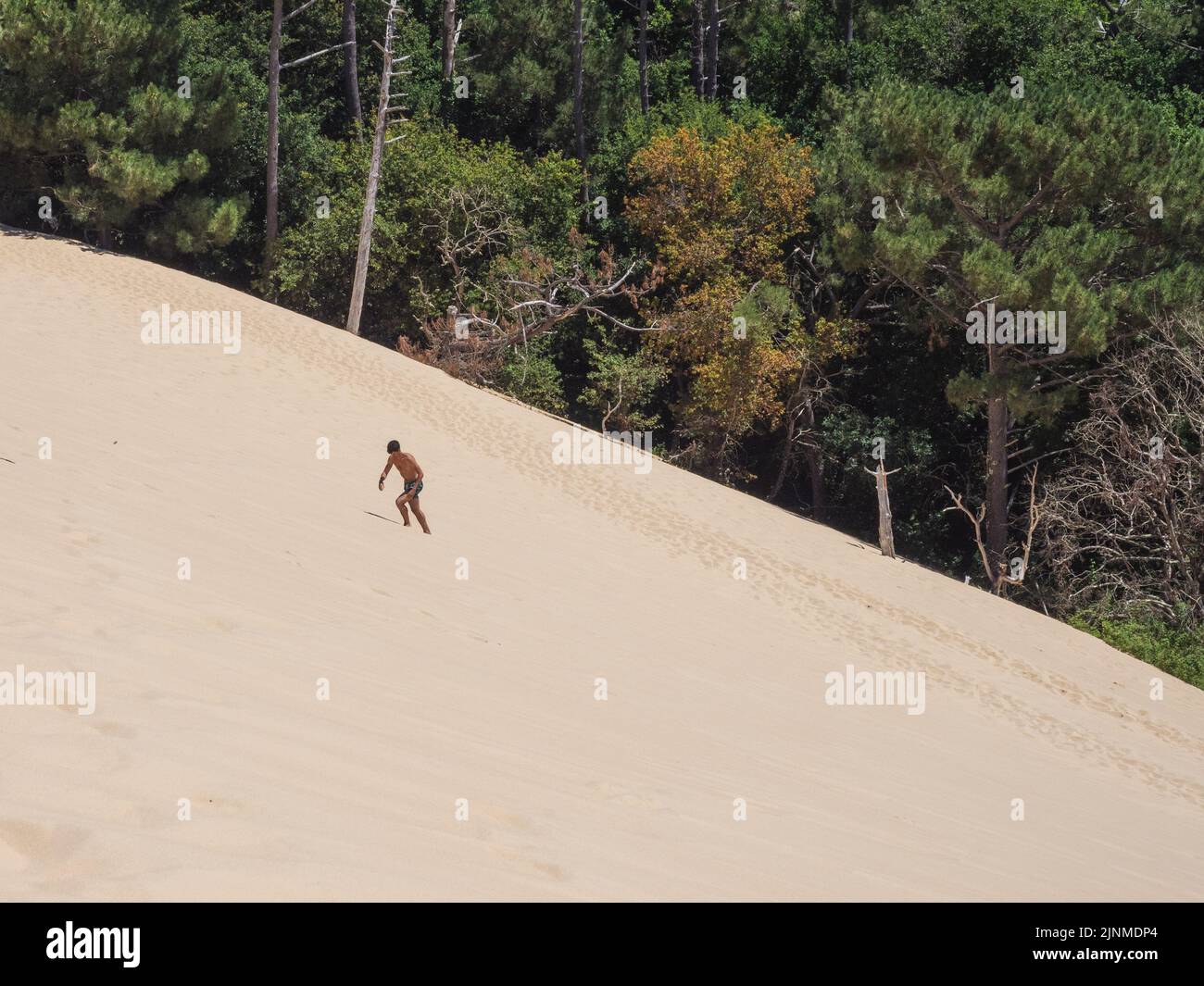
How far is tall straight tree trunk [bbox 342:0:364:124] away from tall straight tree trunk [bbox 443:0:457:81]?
9.46ft

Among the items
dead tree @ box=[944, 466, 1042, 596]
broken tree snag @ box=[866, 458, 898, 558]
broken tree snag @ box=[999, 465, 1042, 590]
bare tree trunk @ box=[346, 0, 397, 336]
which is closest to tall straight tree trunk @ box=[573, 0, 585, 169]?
bare tree trunk @ box=[346, 0, 397, 336]

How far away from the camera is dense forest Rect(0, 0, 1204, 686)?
2123cm

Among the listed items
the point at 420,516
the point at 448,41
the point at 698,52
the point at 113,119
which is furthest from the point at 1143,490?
the point at 448,41

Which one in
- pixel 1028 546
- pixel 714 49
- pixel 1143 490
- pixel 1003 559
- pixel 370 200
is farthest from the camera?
pixel 714 49

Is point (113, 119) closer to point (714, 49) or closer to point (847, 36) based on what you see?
point (714, 49)

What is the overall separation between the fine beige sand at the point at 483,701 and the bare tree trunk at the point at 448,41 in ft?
64.8

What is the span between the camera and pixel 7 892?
286 cm

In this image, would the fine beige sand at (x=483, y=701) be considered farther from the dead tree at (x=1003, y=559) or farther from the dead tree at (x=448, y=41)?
the dead tree at (x=448, y=41)

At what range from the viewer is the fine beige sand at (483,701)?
3689 mm

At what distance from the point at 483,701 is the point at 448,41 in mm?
32759

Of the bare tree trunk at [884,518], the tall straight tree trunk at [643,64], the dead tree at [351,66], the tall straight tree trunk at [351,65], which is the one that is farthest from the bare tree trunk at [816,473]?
the tall straight tree trunk at [351,65]

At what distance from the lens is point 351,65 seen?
1240 inches

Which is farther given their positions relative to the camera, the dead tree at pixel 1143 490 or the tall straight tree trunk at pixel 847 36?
the tall straight tree trunk at pixel 847 36
